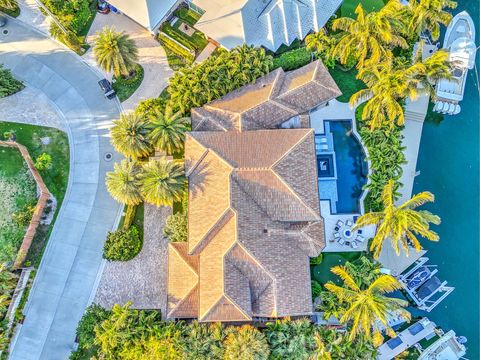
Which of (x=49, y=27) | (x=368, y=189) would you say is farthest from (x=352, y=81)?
(x=49, y=27)

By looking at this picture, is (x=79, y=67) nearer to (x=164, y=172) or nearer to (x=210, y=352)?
(x=164, y=172)

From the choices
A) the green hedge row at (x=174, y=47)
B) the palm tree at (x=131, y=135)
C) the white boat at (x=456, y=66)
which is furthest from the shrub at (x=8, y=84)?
the white boat at (x=456, y=66)

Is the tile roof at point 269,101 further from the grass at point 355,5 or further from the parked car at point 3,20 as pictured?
the parked car at point 3,20

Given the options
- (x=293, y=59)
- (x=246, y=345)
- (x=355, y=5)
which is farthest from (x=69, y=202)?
(x=355, y=5)

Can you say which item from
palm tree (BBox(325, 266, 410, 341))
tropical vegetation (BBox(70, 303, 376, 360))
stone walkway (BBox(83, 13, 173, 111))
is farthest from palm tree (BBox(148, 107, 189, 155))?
palm tree (BBox(325, 266, 410, 341))

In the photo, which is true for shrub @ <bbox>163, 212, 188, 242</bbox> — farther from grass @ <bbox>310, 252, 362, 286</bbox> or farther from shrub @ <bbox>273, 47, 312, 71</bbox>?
shrub @ <bbox>273, 47, 312, 71</bbox>

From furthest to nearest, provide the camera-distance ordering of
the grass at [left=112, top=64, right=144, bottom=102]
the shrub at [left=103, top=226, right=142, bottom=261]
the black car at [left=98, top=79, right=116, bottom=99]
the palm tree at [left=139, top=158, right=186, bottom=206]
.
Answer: the grass at [left=112, top=64, right=144, bottom=102] → the black car at [left=98, top=79, right=116, bottom=99] → the shrub at [left=103, top=226, right=142, bottom=261] → the palm tree at [left=139, top=158, right=186, bottom=206]
